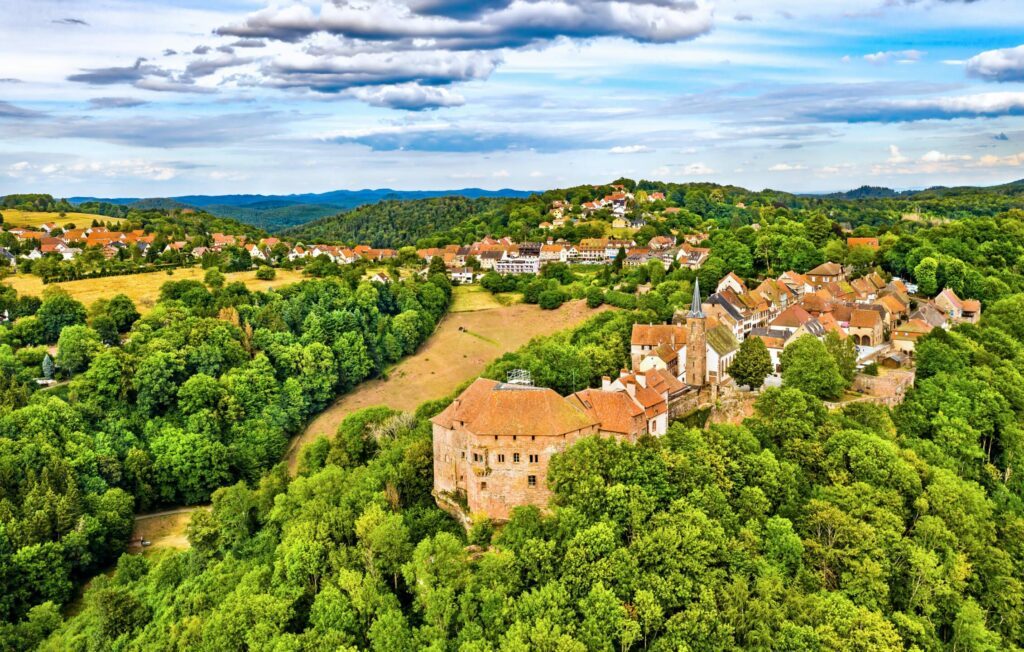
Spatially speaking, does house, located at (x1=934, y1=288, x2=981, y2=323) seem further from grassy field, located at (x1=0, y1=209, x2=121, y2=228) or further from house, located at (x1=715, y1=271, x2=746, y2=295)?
grassy field, located at (x1=0, y1=209, x2=121, y2=228)

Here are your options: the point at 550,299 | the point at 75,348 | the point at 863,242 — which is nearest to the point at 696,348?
Result: the point at 550,299

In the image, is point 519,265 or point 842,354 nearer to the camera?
point 842,354

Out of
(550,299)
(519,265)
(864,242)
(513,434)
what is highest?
(864,242)

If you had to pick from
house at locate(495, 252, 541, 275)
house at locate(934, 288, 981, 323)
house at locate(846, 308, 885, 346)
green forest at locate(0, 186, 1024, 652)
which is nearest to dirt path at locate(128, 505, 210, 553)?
green forest at locate(0, 186, 1024, 652)

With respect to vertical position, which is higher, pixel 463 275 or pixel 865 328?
pixel 463 275

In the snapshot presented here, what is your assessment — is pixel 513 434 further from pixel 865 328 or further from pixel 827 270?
pixel 827 270

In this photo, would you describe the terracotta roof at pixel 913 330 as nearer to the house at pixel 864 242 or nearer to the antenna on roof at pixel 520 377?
the antenna on roof at pixel 520 377
